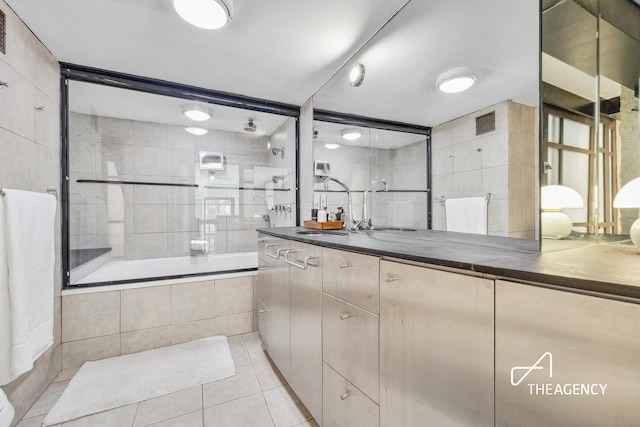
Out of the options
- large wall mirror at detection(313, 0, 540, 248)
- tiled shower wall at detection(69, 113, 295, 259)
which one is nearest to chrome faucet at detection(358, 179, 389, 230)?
large wall mirror at detection(313, 0, 540, 248)

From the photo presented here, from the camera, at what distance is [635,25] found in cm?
86

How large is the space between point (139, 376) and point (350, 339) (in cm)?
164

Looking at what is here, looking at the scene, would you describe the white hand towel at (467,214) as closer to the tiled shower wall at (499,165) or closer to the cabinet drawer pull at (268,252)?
the tiled shower wall at (499,165)

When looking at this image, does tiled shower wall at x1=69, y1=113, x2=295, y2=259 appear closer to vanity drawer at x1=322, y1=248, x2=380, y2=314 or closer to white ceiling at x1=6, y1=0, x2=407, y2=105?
white ceiling at x1=6, y1=0, x2=407, y2=105

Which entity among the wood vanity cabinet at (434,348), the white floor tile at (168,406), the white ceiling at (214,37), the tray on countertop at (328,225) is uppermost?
the white ceiling at (214,37)

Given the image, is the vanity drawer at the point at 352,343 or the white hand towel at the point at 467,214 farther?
the white hand towel at the point at 467,214

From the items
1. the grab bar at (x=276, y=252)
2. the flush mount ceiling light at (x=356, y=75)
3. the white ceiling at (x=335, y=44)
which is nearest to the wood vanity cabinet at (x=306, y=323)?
the grab bar at (x=276, y=252)

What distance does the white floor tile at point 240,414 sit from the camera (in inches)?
54.6

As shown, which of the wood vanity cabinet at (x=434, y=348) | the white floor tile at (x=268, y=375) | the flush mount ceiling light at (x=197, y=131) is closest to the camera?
the wood vanity cabinet at (x=434, y=348)

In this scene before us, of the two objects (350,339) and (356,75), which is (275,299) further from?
(356,75)

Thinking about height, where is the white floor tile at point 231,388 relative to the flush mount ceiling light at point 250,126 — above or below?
below

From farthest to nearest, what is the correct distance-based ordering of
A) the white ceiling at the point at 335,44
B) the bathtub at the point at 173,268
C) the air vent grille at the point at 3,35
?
the bathtub at the point at 173,268 → the air vent grille at the point at 3,35 → the white ceiling at the point at 335,44

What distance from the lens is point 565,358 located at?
0.49 m

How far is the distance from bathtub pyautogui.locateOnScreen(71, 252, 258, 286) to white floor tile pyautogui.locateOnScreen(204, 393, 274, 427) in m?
1.10
